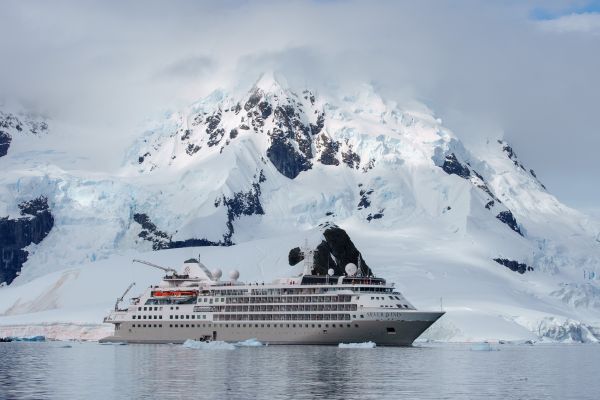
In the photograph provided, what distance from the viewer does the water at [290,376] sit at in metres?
58.5

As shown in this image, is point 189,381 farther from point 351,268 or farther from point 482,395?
point 351,268

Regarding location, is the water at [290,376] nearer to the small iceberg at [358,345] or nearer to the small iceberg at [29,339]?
the small iceberg at [358,345]

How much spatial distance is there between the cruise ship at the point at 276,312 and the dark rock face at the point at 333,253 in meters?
25.7

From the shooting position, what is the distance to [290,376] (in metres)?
68.1

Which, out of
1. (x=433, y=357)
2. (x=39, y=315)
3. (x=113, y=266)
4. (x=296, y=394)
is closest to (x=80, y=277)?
(x=113, y=266)

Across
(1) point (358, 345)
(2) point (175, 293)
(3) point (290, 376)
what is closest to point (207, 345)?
(1) point (358, 345)

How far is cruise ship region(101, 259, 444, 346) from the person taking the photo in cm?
11362

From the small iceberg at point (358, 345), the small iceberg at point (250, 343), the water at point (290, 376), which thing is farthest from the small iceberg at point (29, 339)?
the small iceberg at point (358, 345)

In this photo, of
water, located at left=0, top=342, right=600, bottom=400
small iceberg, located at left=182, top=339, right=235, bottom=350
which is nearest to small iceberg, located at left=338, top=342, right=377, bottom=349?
water, located at left=0, top=342, right=600, bottom=400

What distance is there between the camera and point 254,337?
390 ft

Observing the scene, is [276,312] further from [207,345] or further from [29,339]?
[29,339]

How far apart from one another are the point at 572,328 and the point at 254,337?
6768 cm

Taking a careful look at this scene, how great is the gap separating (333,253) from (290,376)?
89775 mm

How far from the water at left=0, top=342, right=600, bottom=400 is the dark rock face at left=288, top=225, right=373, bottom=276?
182ft
